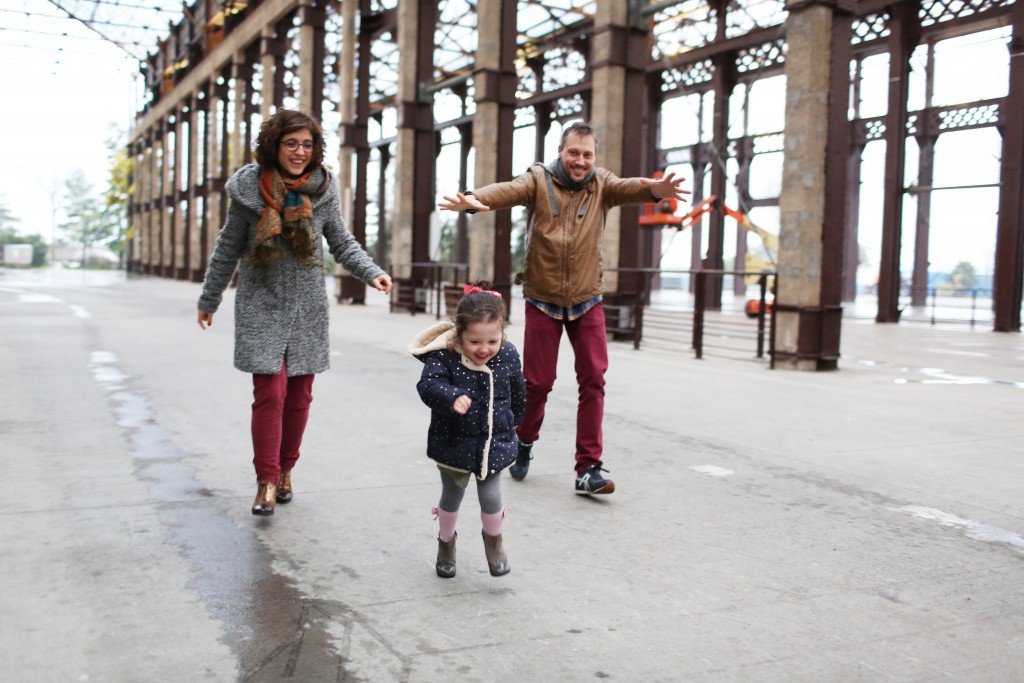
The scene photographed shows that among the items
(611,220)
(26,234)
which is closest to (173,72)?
(611,220)

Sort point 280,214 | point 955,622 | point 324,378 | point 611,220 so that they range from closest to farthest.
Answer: point 955,622 → point 280,214 → point 324,378 → point 611,220

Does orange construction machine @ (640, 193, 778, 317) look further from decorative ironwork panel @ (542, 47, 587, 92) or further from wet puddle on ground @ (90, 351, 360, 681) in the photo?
wet puddle on ground @ (90, 351, 360, 681)

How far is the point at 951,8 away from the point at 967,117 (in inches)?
286

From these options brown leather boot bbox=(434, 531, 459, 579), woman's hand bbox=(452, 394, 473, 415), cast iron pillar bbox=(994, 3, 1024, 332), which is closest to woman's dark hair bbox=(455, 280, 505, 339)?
woman's hand bbox=(452, 394, 473, 415)

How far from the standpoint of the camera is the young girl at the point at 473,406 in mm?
3273

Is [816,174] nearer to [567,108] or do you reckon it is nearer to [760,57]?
[760,57]

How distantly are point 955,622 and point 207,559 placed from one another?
2.69 metres

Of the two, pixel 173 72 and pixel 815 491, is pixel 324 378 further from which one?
pixel 173 72

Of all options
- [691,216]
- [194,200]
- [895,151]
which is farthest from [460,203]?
[194,200]

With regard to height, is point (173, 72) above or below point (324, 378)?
above

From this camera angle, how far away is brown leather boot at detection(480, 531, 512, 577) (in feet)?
11.3

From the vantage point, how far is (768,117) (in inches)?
1341

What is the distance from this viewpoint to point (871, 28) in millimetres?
24922

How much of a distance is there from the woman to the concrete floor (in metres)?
0.52
